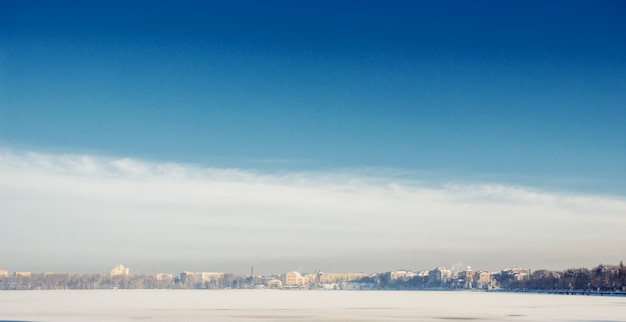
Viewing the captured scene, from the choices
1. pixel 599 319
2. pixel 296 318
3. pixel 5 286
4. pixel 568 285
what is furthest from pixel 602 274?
pixel 5 286

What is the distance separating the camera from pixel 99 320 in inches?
1574

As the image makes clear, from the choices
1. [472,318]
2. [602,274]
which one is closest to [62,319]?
[472,318]

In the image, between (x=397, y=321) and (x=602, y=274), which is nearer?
(x=397, y=321)

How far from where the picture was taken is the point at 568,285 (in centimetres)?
15500

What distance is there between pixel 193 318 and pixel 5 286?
160 m

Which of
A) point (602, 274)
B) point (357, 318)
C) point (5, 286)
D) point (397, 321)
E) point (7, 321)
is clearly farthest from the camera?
point (5, 286)

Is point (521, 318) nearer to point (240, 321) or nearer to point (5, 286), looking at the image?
point (240, 321)

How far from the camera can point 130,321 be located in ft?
129

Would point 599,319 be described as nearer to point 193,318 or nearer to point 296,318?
point 296,318

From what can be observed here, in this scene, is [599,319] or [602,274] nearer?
[599,319]

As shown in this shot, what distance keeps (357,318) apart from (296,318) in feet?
13.2

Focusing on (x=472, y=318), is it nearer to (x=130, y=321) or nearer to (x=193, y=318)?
(x=193, y=318)

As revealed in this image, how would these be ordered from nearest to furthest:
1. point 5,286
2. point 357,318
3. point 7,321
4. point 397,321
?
point 7,321
point 397,321
point 357,318
point 5,286

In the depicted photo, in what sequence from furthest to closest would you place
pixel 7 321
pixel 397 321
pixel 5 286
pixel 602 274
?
pixel 5 286
pixel 602 274
pixel 397 321
pixel 7 321
